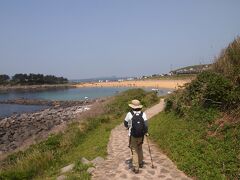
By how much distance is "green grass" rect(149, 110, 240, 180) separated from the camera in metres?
9.16

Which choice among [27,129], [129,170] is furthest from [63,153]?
[27,129]

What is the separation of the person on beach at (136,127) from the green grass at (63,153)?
5.10ft

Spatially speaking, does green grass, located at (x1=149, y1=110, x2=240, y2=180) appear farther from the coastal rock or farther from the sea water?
the sea water

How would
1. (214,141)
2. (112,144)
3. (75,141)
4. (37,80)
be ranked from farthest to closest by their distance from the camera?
(37,80), (75,141), (112,144), (214,141)

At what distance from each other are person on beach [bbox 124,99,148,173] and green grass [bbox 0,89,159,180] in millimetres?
1555

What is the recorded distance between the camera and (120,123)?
21359mm

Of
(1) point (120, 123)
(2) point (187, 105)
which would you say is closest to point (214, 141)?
(2) point (187, 105)

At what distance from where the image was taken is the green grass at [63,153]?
38.6 feet

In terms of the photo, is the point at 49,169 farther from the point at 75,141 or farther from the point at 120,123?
the point at 120,123

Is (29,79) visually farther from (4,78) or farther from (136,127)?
(136,127)

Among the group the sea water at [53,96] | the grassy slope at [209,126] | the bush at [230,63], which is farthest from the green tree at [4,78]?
the bush at [230,63]

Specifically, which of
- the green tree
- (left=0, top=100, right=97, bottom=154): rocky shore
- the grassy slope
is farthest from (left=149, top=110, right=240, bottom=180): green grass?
the green tree

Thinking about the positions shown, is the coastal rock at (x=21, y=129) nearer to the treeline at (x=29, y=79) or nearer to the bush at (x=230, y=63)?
the bush at (x=230, y=63)

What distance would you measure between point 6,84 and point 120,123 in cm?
14153
